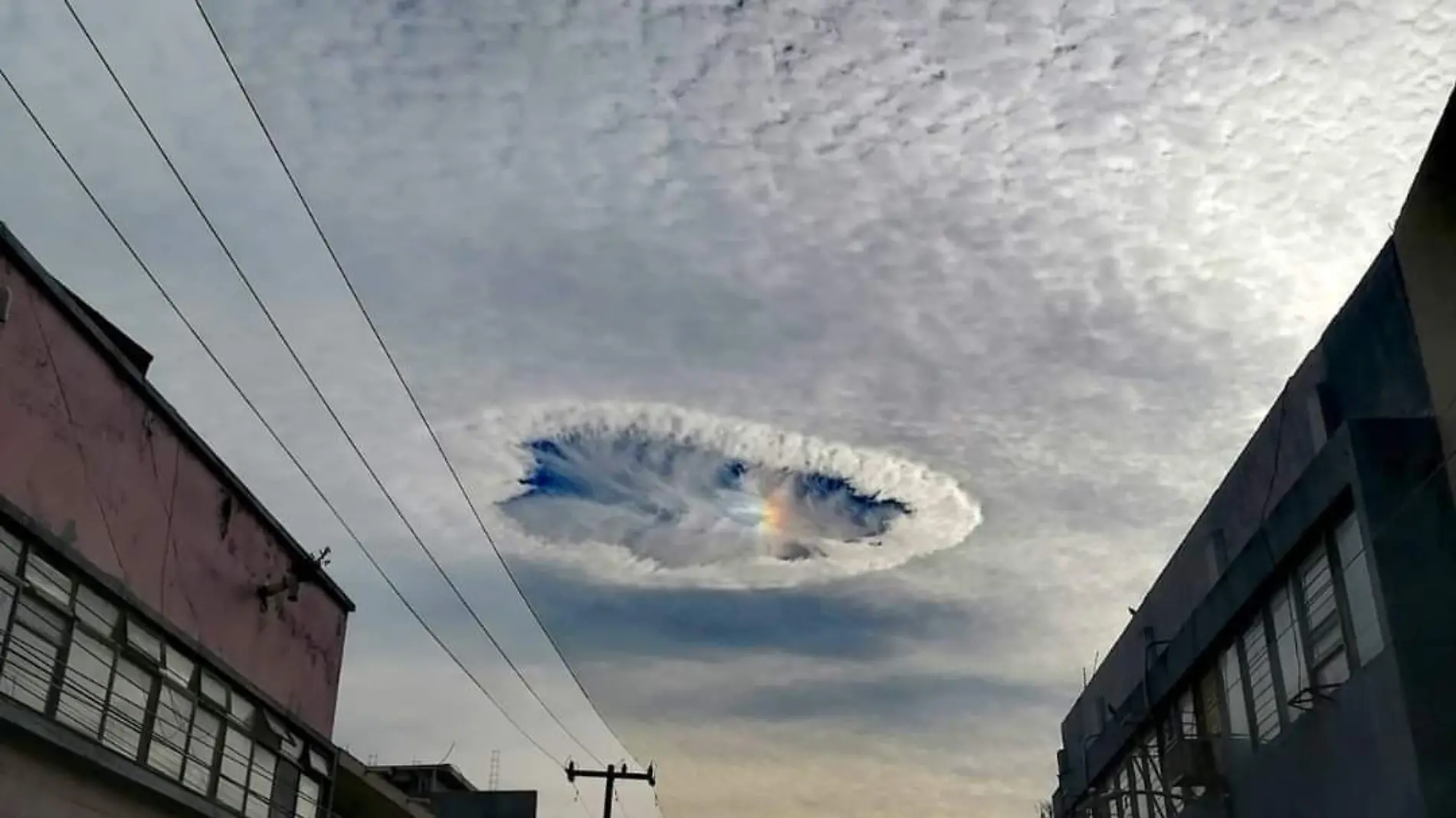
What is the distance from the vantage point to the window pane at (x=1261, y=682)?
15.3m

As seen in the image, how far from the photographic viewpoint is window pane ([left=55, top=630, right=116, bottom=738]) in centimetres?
1344

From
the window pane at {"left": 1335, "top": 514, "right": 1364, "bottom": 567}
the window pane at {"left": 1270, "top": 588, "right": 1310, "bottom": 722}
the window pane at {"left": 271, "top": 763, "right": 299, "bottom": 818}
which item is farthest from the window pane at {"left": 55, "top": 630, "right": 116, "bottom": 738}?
the window pane at {"left": 1335, "top": 514, "right": 1364, "bottom": 567}

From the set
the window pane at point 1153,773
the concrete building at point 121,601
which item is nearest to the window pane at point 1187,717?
the window pane at point 1153,773

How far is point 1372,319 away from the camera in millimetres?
13969

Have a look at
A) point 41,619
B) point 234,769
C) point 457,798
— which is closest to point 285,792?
→ point 234,769

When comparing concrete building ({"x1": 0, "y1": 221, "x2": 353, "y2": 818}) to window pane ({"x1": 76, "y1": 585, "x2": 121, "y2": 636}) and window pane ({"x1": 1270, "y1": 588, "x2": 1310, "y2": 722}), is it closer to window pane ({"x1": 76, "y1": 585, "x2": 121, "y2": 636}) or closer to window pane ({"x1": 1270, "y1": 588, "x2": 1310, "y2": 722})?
window pane ({"x1": 76, "y1": 585, "x2": 121, "y2": 636})

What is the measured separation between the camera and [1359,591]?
42.0 ft

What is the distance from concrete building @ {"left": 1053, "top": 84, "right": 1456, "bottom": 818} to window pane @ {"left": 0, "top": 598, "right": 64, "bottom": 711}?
12.2 m

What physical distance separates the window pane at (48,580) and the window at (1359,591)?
1232 cm

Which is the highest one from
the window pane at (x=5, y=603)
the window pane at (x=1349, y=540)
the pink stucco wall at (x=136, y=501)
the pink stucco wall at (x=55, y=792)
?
the pink stucco wall at (x=136, y=501)

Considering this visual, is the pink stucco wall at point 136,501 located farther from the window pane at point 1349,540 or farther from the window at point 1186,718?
the window pane at point 1349,540

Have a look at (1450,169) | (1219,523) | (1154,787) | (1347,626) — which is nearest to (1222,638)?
(1219,523)

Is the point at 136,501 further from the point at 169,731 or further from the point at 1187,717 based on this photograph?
the point at 1187,717

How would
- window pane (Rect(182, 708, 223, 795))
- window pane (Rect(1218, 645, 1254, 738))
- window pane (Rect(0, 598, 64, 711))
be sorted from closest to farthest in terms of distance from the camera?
window pane (Rect(0, 598, 64, 711)) < window pane (Rect(182, 708, 223, 795)) < window pane (Rect(1218, 645, 1254, 738))
